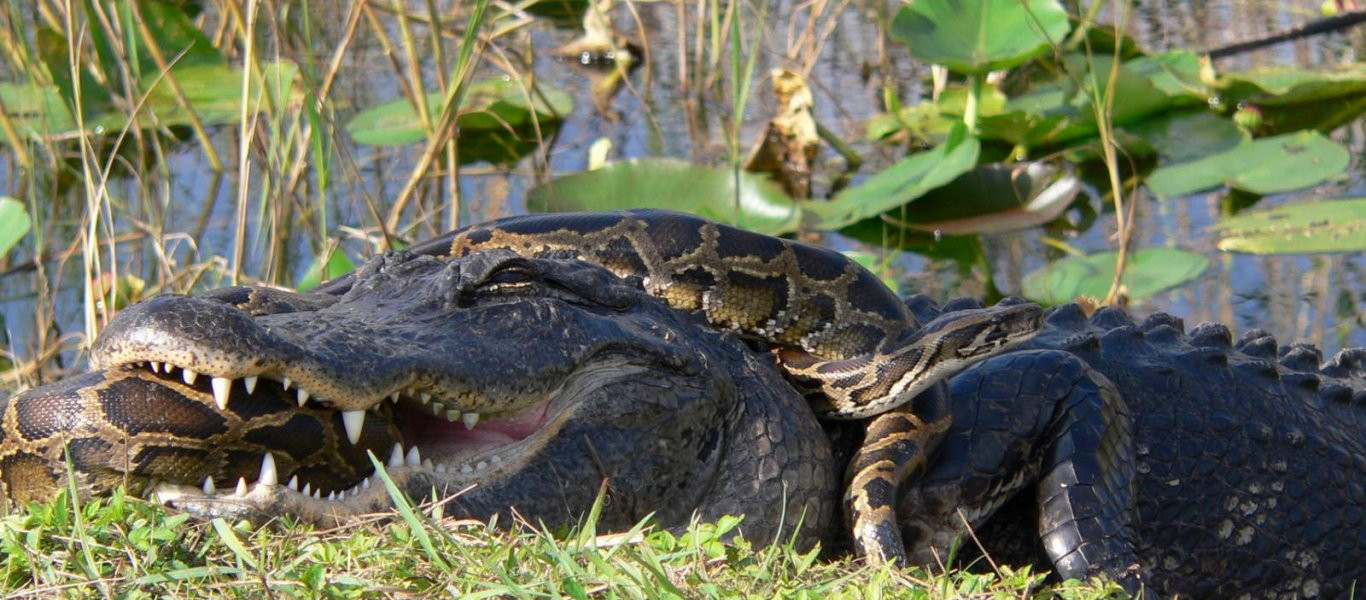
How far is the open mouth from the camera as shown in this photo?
2.95m

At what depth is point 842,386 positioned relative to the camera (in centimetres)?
389

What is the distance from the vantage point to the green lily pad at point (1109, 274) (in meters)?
7.02

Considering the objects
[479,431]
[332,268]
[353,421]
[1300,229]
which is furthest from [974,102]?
[353,421]

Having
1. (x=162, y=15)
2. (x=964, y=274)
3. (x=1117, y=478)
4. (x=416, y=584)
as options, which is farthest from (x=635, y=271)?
(x=162, y=15)

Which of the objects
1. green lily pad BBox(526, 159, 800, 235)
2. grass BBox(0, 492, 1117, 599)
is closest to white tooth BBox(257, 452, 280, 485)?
grass BBox(0, 492, 1117, 599)

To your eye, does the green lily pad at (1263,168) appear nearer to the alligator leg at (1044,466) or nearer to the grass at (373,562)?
the alligator leg at (1044,466)

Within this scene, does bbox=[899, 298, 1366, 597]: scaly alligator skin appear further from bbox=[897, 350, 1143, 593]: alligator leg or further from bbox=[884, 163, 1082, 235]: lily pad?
bbox=[884, 163, 1082, 235]: lily pad

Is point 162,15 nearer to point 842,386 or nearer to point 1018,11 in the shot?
point 1018,11

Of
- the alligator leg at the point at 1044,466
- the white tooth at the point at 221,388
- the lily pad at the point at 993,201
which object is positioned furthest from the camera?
the lily pad at the point at 993,201

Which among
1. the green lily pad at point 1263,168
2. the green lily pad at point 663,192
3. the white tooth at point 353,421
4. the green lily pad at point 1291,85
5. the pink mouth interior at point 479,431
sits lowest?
the green lily pad at point 1263,168

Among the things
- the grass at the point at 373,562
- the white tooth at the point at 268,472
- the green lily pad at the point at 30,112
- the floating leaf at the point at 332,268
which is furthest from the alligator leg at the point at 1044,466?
the green lily pad at the point at 30,112

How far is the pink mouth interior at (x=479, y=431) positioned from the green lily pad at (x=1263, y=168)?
5.68 m

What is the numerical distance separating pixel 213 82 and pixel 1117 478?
20.9ft

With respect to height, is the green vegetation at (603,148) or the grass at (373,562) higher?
the grass at (373,562)
